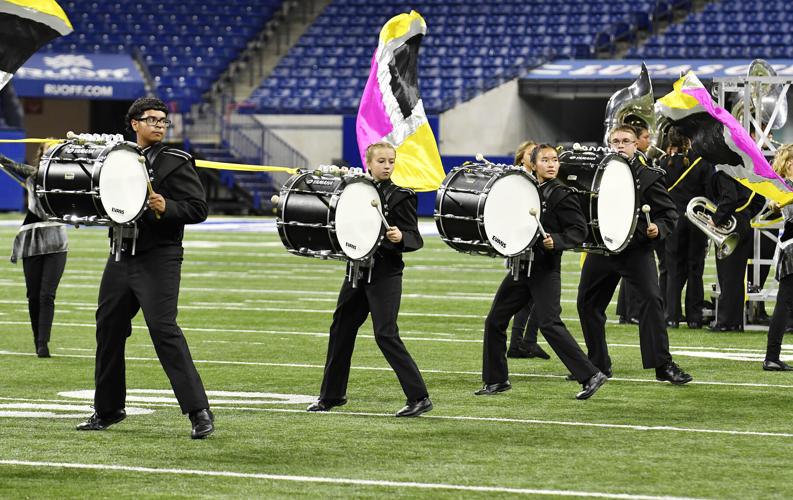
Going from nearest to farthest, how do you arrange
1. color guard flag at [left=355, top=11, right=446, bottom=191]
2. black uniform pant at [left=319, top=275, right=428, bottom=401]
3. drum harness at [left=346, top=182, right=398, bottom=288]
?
drum harness at [left=346, top=182, right=398, bottom=288] → black uniform pant at [left=319, top=275, right=428, bottom=401] → color guard flag at [left=355, top=11, right=446, bottom=191]

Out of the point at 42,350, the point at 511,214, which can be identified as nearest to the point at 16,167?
the point at 42,350

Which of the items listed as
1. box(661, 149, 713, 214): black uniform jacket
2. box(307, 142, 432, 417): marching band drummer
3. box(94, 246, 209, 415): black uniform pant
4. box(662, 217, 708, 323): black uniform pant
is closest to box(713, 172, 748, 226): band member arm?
box(661, 149, 713, 214): black uniform jacket

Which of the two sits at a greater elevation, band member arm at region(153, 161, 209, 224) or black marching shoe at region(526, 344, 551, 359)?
band member arm at region(153, 161, 209, 224)

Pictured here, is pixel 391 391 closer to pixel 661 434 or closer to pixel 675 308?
pixel 661 434

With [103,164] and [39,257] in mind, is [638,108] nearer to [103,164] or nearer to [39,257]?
[39,257]

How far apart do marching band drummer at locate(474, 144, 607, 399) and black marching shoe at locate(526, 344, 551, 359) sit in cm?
192

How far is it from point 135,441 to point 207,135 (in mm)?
29909

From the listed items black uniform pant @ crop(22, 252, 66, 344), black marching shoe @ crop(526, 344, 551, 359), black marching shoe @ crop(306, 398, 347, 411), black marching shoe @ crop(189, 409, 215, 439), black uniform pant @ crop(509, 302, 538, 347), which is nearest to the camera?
black marching shoe @ crop(189, 409, 215, 439)

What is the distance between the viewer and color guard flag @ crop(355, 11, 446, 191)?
1188cm

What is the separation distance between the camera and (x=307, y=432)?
7.96 m

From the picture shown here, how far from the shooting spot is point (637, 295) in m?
10.1

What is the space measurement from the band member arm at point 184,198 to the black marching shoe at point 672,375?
3.40 m

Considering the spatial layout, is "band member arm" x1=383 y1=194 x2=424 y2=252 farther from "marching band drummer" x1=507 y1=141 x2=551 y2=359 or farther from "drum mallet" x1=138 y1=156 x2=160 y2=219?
"marching band drummer" x1=507 y1=141 x2=551 y2=359

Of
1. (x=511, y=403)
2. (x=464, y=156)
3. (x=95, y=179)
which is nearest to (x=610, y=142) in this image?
(x=511, y=403)
